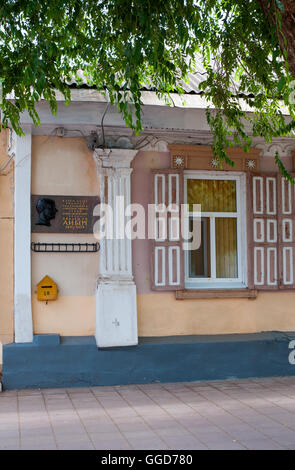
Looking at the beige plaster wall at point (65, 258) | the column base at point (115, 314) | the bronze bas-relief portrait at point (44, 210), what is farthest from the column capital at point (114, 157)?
the column base at point (115, 314)

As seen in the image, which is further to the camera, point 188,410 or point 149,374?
point 149,374

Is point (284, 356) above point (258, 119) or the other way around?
the other way around

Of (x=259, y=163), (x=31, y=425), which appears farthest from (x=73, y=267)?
(x=259, y=163)

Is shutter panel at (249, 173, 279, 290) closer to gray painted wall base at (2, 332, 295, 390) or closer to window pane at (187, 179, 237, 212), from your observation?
window pane at (187, 179, 237, 212)

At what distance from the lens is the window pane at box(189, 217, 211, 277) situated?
835cm

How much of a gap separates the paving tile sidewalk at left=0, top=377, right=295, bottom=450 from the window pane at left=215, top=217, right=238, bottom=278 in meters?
1.58

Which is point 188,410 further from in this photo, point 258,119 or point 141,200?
point 258,119

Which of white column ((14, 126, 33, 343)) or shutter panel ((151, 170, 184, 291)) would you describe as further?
shutter panel ((151, 170, 184, 291))

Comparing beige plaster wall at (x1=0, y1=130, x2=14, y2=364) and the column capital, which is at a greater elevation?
the column capital

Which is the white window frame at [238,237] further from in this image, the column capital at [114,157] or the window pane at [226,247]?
the column capital at [114,157]

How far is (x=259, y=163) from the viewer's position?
849cm

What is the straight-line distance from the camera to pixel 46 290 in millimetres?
7547

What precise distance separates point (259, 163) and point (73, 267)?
3.14 meters

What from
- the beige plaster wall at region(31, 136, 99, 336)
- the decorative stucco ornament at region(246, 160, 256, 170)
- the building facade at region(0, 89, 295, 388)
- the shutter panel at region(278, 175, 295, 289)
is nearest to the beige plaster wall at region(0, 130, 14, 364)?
the building facade at region(0, 89, 295, 388)
